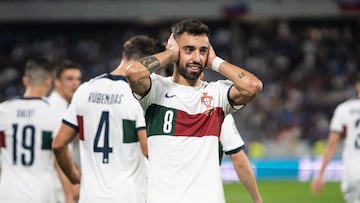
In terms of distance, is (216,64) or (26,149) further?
(26,149)

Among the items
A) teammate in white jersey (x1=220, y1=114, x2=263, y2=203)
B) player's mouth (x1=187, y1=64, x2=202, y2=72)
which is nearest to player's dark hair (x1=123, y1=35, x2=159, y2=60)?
teammate in white jersey (x1=220, y1=114, x2=263, y2=203)

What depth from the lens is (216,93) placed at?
242 inches

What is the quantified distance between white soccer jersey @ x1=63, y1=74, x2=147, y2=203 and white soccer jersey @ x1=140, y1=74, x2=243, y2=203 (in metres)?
0.71

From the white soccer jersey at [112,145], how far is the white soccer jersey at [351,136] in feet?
13.2

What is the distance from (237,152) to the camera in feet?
23.0

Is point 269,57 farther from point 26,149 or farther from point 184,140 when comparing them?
point 184,140

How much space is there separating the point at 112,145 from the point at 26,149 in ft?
5.07

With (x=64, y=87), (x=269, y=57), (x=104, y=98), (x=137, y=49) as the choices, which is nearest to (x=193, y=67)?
(x=137, y=49)

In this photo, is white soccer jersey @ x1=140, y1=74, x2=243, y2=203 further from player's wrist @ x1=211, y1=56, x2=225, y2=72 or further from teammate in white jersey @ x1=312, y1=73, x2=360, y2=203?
teammate in white jersey @ x1=312, y1=73, x2=360, y2=203

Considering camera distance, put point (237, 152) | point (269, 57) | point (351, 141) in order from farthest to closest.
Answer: point (269, 57) → point (351, 141) → point (237, 152)

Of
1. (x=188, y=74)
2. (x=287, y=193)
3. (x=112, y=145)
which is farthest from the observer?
(x=287, y=193)

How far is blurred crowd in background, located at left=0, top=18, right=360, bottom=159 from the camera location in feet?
96.5

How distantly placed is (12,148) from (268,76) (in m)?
24.8

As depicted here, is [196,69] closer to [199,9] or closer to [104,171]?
[104,171]
